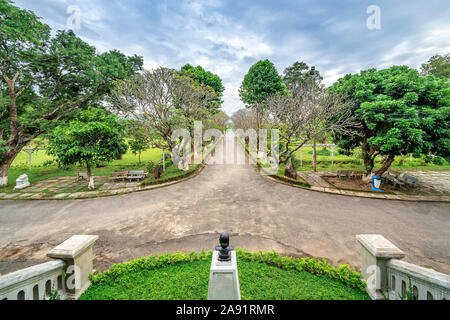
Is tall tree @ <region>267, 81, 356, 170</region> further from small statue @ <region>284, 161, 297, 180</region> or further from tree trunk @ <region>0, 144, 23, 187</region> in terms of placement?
tree trunk @ <region>0, 144, 23, 187</region>

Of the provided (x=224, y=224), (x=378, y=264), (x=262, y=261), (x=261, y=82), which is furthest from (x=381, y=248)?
(x=261, y=82)

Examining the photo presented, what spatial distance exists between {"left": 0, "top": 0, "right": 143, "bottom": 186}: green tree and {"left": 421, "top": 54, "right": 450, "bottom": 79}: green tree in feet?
115

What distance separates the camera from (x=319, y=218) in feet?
21.6

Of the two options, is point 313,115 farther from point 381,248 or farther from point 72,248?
point 72,248

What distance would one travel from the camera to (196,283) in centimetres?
340

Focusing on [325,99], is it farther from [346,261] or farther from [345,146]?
[346,261]

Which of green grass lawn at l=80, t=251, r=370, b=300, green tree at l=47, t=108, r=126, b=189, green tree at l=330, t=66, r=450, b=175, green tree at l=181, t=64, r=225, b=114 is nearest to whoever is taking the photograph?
green grass lawn at l=80, t=251, r=370, b=300

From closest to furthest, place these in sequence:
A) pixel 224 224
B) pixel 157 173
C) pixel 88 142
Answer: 1. pixel 224 224
2. pixel 88 142
3. pixel 157 173

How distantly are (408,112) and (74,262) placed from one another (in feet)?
41.5

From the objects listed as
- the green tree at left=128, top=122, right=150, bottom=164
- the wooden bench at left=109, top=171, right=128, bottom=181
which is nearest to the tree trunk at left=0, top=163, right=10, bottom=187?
the wooden bench at left=109, top=171, right=128, bottom=181

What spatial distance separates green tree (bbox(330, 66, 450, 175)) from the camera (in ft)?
25.4
